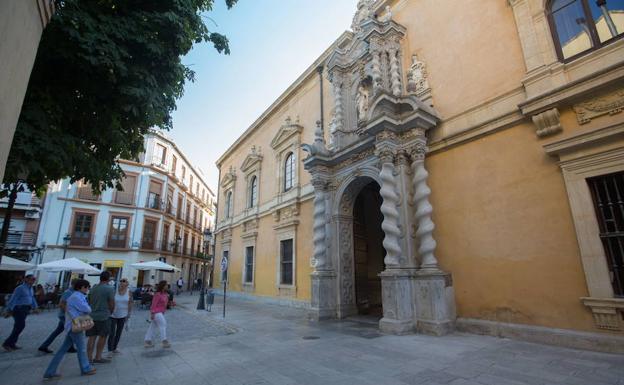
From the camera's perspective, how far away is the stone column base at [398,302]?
7.26m

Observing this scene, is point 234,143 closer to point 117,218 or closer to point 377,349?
point 117,218

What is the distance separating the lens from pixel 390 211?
26.4ft

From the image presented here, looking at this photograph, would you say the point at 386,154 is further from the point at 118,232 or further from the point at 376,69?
the point at 118,232

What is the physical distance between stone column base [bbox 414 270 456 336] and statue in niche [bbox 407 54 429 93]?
522cm

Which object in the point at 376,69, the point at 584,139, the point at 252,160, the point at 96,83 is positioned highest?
the point at 252,160

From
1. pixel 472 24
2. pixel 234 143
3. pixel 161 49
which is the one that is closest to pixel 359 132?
pixel 472 24

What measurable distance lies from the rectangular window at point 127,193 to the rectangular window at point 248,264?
14.7 m

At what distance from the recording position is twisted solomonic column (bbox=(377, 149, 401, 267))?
784 centimetres

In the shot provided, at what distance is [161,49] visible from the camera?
542cm

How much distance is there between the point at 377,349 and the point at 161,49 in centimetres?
644

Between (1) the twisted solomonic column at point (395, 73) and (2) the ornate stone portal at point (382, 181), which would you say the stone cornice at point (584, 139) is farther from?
(1) the twisted solomonic column at point (395, 73)

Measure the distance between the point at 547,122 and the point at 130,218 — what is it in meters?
28.6

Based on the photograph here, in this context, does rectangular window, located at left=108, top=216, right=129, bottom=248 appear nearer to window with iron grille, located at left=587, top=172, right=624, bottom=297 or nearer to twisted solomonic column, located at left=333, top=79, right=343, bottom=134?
twisted solomonic column, located at left=333, top=79, right=343, bottom=134

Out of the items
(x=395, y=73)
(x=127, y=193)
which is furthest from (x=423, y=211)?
(x=127, y=193)
